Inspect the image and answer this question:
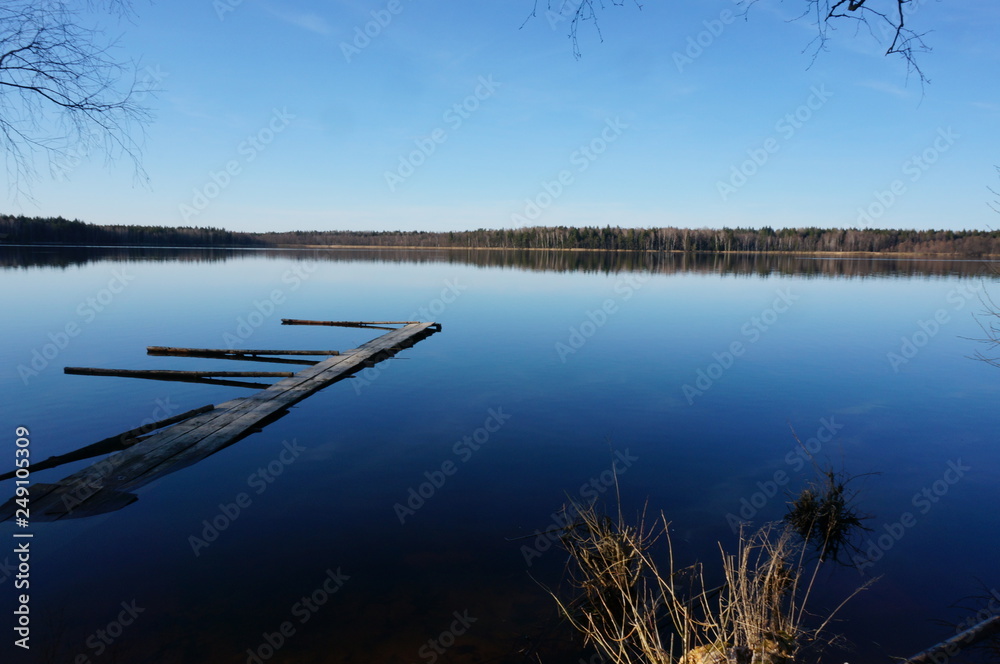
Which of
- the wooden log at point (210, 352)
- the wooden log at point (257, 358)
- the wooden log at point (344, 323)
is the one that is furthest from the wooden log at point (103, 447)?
the wooden log at point (344, 323)

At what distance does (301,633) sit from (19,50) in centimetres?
434

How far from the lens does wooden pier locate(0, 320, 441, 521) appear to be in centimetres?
621

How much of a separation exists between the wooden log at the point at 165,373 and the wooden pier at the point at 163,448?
0.10 ft

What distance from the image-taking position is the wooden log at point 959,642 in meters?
4.00

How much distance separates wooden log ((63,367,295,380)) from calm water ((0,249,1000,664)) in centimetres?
23

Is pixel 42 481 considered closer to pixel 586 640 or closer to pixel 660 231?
pixel 586 640

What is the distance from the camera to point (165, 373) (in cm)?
1209

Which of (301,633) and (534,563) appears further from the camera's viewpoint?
(534,563)

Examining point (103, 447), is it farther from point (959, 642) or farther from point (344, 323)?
point (344, 323)

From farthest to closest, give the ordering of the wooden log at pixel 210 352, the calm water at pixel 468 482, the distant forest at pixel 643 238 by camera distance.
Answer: the distant forest at pixel 643 238 < the wooden log at pixel 210 352 < the calm water at pixel 468 482

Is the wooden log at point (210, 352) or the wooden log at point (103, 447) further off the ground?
the wooden log at point (210, 352)

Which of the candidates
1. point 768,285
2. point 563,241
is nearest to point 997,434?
point 768,285

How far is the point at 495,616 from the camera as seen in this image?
4.70 m

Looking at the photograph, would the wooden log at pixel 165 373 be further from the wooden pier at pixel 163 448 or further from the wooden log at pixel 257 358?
the wooden log at pixel 257 358
